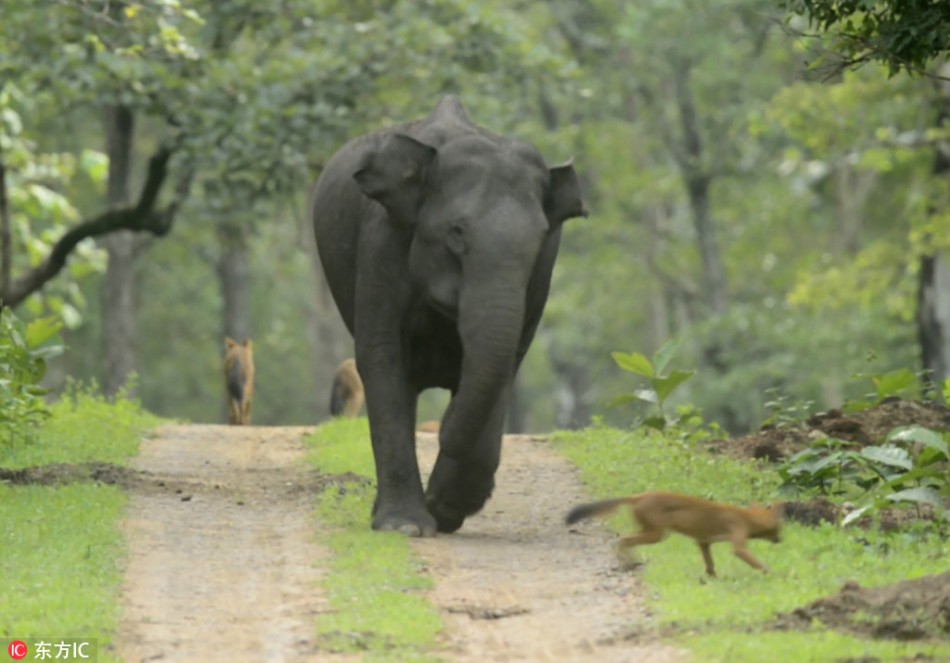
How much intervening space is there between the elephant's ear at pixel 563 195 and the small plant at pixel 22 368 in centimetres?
490

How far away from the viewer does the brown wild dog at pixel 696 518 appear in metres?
10.7

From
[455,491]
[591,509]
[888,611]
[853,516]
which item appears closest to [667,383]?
[455,491]

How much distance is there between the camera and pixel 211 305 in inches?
2140

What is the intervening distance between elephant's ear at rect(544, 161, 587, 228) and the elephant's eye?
2.56 feet

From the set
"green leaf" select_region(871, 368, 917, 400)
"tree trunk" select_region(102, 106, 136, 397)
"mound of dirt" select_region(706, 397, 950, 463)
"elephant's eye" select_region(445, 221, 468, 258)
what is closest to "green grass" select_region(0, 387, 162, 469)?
"mound of dirt" select_region(706, 397, 950, 463)

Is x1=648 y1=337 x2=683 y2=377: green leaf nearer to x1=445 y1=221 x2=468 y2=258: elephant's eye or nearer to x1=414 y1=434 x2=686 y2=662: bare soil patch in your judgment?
x1=414 y1=434 x2=686 y2=662: bare soil patch

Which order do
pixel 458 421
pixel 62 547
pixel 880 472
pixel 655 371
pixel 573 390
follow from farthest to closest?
pixel 573 390 → pixel 655 371 → pixel 880 472 → pixel 458 421 → pixel 62 547

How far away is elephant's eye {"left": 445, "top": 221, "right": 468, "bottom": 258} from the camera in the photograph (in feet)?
40.8

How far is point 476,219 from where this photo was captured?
1243cm

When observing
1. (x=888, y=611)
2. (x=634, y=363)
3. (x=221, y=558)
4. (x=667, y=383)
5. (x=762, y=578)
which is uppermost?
(x=888, y=611)

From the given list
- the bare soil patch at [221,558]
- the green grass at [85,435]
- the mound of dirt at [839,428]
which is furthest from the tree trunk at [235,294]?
the mound of dirt at [839,428]

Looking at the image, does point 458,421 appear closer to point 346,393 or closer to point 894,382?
point 894,382

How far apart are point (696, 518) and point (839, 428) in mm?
6526

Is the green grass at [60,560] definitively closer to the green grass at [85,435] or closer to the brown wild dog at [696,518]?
the green grass at [85,435]
